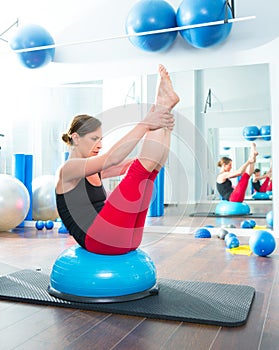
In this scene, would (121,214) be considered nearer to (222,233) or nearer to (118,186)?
(118,186)

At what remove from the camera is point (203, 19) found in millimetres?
3350

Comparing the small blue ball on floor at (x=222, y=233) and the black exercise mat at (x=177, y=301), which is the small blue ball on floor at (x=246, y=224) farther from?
the black exercise mat at (x=177, y=301)

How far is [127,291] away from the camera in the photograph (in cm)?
176

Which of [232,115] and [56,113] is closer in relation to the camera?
[232,115]

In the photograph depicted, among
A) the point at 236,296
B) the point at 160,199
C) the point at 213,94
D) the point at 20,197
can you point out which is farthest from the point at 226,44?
the point at 236,296

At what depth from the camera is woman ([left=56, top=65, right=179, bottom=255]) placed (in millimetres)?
1663

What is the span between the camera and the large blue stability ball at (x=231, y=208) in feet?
13.2

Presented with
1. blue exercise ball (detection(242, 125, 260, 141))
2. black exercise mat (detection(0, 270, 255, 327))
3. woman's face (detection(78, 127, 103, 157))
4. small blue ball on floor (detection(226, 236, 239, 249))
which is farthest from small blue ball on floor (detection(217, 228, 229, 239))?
woman's face (detection(78, 127, 103, 157))

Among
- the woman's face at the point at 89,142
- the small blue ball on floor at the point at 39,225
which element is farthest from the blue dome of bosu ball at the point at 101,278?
the small blue ball on floor at the point at 39,225

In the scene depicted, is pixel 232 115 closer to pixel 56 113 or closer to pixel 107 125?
pixel 56 113

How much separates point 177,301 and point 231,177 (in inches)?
95.5

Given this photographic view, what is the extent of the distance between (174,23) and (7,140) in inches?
100.0

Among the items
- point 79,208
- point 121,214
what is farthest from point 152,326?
point 79,208

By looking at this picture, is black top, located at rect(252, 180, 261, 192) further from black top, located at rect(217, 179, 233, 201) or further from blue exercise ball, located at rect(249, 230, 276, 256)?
blue exercise ball, located at rect(249, 230, 276, 256)
